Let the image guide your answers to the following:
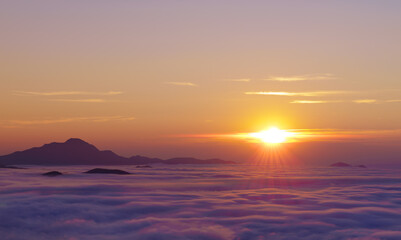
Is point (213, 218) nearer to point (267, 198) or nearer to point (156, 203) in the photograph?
point (156, 203)

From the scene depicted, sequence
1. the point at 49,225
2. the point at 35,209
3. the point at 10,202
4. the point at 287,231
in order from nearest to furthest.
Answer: the point at 287,231 < the point at 49,225 < the point at 35,209 < the point at 10,202

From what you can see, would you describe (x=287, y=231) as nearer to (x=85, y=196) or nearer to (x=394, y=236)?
(x=394, y=236)

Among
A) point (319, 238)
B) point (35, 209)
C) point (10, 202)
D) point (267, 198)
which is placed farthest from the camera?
point (267, 198)

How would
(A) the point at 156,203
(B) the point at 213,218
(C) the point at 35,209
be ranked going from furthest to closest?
(A) the point at 156,203 < (C) the point at 35,209 < (B) the point at 213,218

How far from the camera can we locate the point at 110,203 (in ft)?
106

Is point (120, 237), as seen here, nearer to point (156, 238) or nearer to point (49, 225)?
point (156, 238)

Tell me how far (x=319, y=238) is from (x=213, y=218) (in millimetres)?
6659

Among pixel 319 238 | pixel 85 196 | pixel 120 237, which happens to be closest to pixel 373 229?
pixel 319 238

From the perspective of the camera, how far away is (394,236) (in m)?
20.1

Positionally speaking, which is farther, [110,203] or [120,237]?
[110,203]

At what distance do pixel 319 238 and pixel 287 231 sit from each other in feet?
5.72

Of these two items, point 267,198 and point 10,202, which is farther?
point 267,198

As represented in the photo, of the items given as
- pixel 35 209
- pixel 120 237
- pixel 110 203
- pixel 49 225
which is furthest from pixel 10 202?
pixel 120 237

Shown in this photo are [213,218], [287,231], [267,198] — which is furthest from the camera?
[267,198]
